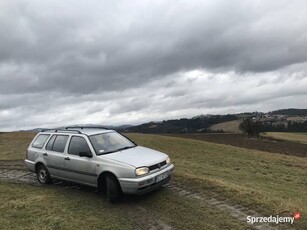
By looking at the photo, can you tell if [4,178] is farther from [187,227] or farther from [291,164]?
[291,164]

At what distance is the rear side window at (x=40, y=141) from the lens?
11020 mm

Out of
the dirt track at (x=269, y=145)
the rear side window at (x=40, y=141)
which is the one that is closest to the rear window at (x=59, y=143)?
the rear side window at (x=40, y=141)

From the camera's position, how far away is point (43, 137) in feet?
36.7

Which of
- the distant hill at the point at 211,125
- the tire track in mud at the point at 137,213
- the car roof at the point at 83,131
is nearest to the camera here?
the tire track in mud at the point at 137,213

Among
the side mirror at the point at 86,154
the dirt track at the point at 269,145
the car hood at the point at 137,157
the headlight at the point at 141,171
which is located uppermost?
the side mirror at the point at 86,154

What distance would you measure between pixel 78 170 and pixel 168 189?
8.28ft

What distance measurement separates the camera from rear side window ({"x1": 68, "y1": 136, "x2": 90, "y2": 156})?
30.6ft

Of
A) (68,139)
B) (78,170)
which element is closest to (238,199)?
(78,170)

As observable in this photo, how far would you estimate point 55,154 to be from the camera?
10.2 m

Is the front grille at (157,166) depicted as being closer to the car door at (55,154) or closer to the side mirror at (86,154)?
the side mirror at (86,154)

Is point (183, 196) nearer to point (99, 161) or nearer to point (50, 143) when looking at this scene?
point (99, 161)

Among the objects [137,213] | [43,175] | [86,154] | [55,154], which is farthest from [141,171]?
[43,175]

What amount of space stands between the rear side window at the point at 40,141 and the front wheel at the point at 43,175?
704 millimetres

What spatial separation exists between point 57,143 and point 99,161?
2.31m
